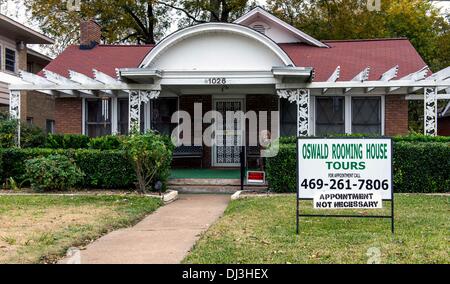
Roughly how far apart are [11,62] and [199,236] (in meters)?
18.3

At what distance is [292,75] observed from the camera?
48.4 feet

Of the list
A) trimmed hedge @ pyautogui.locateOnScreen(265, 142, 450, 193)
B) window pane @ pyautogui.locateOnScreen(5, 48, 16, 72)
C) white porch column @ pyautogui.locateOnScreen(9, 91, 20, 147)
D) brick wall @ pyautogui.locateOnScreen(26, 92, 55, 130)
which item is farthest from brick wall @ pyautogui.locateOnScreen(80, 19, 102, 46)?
trimmed hedge @ pyautogui.locateOnScreen(265, 142, 450, 193)

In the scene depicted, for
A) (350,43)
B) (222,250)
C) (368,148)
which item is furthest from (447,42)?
(222,250)

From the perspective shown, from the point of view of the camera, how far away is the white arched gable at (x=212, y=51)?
1581cm

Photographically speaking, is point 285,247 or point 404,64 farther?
point 404,64

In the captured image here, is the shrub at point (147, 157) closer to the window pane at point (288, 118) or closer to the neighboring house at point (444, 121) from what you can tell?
the window pane at point (288, 118)

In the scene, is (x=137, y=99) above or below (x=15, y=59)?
below

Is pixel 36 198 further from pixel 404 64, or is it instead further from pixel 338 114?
pixel 404 64

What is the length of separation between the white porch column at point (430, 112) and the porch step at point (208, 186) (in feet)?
16.7

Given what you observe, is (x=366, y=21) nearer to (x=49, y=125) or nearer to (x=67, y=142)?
(x=49, y=125)

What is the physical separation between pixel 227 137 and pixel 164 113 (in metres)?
2.48

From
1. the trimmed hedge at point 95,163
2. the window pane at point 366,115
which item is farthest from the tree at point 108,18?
the window pane at point 366,115

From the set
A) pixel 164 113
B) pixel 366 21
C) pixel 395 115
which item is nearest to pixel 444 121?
pixel 366 21

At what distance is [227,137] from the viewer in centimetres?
1923
